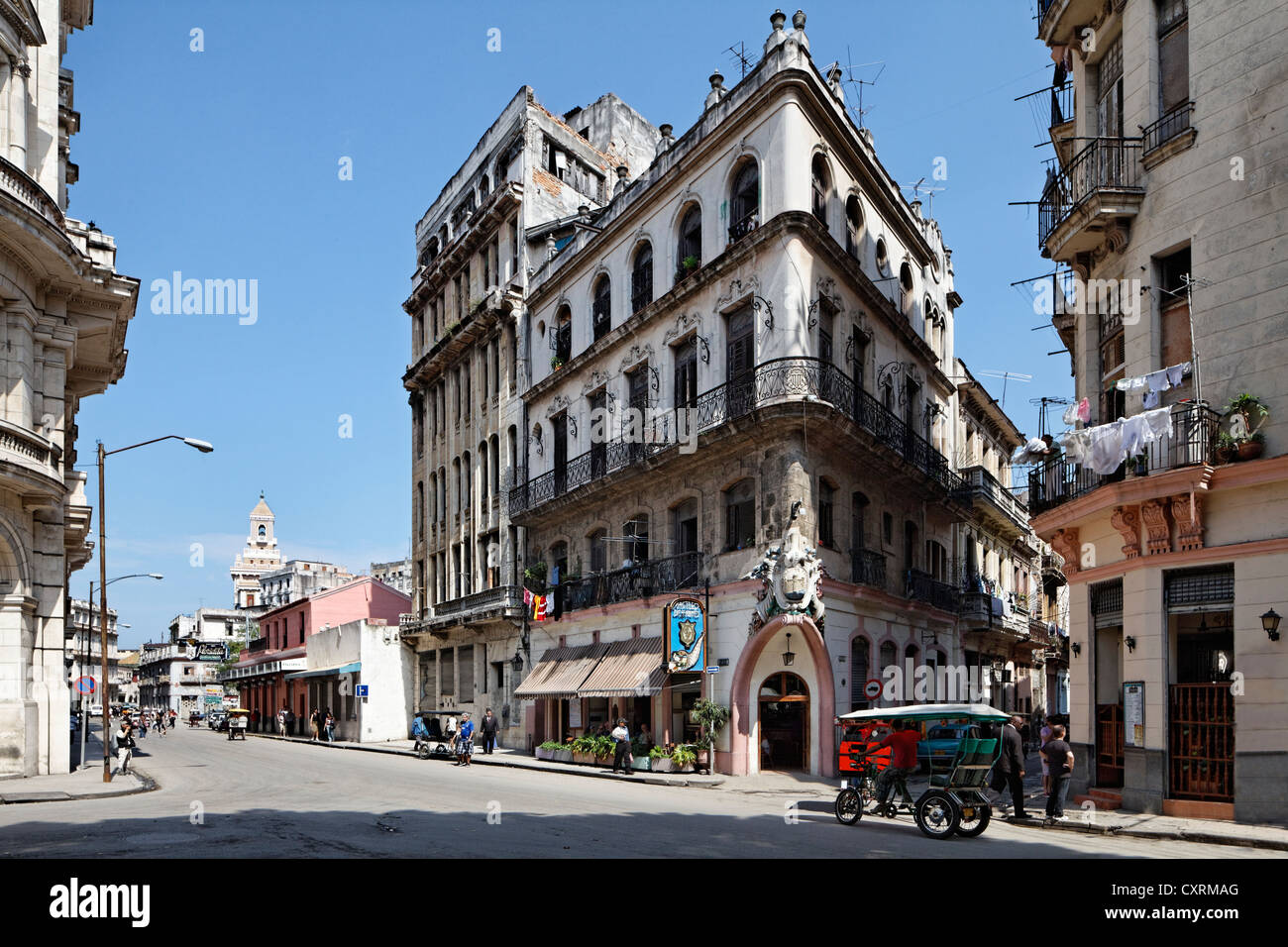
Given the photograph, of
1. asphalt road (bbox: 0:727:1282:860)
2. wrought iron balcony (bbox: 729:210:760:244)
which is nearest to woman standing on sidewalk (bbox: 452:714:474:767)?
asphalt road (bbox: 0:727:1282:860)

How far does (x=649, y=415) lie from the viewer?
101ft

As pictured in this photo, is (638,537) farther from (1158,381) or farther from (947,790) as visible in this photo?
(947,790)

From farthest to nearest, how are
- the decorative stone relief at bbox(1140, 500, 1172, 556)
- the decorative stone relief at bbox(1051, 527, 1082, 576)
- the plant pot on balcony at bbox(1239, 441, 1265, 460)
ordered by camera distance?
1. the decorative stone relief at bbox(1051, 527, 1082, 576)
2. the decorative stone relief at bbox(1140, 500, 1172, 556)
3. the plant pot on balcony at bbox(1239, 441, 1265, 460)

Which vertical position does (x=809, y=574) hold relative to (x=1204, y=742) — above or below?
above

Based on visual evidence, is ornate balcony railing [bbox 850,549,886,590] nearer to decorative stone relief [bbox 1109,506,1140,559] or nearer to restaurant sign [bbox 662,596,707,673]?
restaurant sign [bbox 662,596,707,673]

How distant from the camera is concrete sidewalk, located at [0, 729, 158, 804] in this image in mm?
20045

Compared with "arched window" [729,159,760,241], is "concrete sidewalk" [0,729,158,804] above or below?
below

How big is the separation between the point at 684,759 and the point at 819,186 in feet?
51.2

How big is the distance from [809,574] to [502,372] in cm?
1946

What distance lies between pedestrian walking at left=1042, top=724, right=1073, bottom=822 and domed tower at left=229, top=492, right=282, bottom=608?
143 m

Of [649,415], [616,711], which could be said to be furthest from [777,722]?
[649,415]
